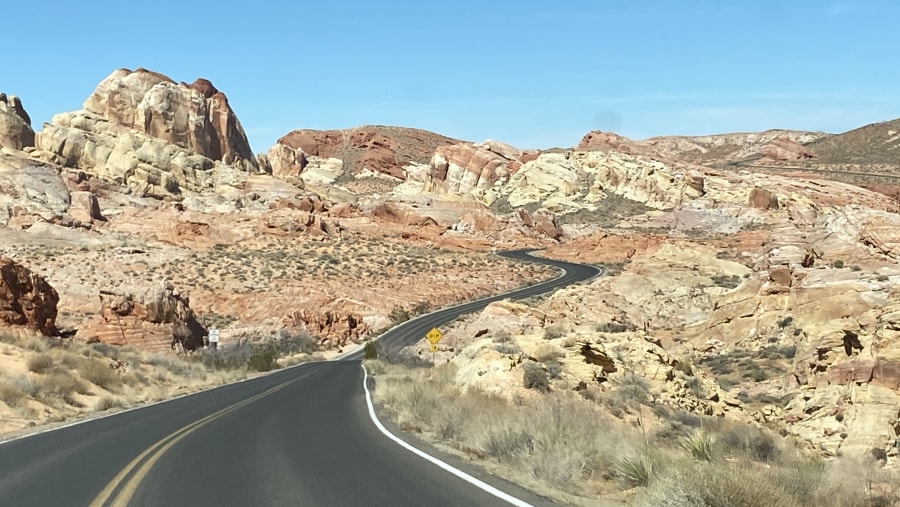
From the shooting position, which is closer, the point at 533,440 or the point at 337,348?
the point at 533,440

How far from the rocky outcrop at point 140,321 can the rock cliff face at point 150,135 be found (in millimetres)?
69539

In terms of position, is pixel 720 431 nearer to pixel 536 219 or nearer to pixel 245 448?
pixel 245 448

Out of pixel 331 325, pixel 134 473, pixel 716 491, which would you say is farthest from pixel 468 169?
pixel 716 491

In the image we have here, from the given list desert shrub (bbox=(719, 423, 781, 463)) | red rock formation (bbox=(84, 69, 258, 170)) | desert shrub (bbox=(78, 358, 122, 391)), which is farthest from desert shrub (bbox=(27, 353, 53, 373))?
red rock formation (bbox=(84, 69, 258, 170))

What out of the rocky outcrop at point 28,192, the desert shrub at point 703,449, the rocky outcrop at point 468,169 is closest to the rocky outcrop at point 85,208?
the rocky outcrop at point 28,192

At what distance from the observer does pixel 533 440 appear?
35.1ft

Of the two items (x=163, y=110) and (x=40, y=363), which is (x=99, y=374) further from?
(x=163, y=110)

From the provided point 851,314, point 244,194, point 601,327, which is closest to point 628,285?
point 601,327

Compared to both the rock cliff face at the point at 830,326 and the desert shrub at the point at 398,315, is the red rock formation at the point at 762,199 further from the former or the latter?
the rock cliff face at the point at 830,326

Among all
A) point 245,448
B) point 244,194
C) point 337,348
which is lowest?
point 337,348

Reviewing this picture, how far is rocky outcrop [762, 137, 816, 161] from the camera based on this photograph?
169m

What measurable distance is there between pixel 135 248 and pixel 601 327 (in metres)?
51.1

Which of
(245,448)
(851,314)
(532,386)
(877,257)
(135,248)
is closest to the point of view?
(245,448)

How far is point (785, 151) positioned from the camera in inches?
6752
